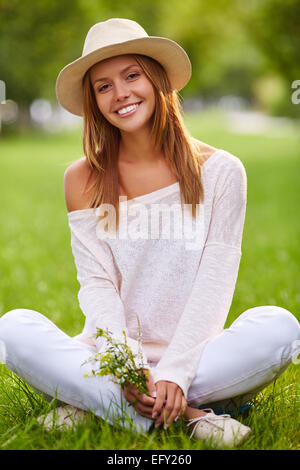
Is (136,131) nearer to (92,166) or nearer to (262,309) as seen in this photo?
(92,166)

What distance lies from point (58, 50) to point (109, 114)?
1853 cm

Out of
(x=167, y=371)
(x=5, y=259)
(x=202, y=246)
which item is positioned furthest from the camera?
(x=5, y=259)

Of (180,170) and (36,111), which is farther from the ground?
(36,111)

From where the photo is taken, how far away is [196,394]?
2748 mm

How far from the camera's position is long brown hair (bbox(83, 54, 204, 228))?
2.99m

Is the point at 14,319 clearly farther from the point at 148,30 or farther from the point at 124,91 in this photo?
the point at 148,30

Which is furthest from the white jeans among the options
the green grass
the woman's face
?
the woman's face

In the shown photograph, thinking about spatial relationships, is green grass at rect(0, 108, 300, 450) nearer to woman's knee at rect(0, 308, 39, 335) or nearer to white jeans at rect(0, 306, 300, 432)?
white jeans at rect(0, 306, 300, 432)

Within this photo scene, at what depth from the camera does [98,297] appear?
297cm

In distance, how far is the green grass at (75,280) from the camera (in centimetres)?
259

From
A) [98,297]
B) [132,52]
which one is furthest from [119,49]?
[98,297]

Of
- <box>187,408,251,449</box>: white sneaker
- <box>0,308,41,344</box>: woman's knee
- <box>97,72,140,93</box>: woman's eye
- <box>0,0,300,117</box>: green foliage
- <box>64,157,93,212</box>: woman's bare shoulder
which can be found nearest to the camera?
<box>187,408,251,449</box>: white sneaker

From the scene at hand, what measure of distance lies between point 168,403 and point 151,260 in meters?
0.71
